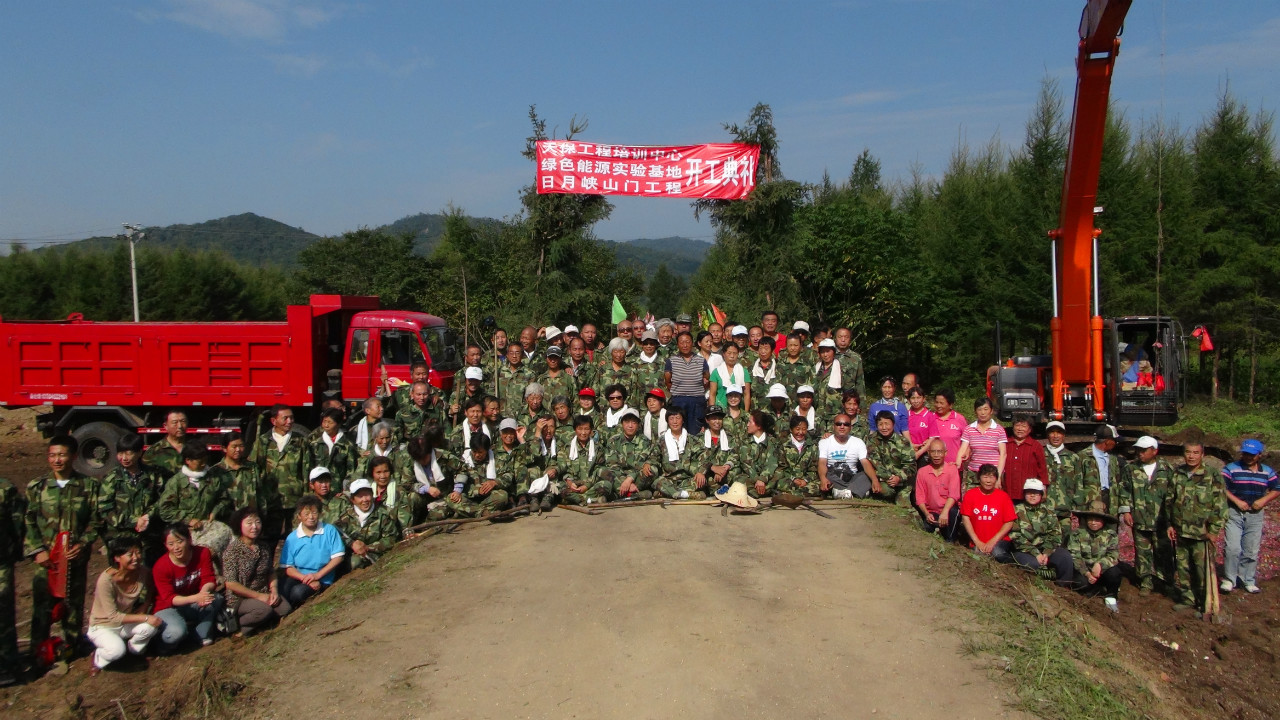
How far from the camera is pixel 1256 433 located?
639 inches

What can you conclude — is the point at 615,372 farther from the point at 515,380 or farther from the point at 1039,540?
the point at 1039,540

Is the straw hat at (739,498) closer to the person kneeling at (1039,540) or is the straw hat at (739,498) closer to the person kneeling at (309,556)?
the person kneeling at (1039,540)

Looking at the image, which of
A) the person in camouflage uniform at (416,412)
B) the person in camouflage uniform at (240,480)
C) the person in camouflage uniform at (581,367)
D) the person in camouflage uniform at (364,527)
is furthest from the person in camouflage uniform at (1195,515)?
the person in camouflage uniform at (240,480)

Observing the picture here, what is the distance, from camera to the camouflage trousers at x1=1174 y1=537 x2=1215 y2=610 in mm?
8086

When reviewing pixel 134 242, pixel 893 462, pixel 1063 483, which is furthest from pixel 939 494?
pixel 134 242

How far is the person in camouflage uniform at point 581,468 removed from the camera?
30.8 ft

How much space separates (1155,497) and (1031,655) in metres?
3.39

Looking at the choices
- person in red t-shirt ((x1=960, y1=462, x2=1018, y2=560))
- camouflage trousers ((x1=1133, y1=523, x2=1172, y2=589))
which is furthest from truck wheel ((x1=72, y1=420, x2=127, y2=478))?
camouflage trousers ((x1=1133, y1=523, x2=1172, y2=589))

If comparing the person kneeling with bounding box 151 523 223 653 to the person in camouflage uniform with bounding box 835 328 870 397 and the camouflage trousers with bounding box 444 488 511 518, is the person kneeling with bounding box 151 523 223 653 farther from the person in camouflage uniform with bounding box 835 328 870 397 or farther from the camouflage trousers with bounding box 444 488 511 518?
the person in camouflage uniform with bounding box 835 328 870 397

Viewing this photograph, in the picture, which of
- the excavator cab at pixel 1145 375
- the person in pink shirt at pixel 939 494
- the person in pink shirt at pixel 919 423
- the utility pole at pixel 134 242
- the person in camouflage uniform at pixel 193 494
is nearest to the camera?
the person in camouflage uniform at pixel 193 494

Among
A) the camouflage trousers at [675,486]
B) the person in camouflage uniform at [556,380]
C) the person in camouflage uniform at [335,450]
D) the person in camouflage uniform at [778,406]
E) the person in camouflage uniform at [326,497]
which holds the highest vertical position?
the person in camouflage uniform at [556,380]

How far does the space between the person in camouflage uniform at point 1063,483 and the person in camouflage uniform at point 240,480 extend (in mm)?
7456

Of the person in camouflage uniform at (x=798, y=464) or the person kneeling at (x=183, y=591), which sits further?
the person in camouflage uniform at (x=798, y=464)

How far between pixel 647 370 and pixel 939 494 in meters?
3.78
